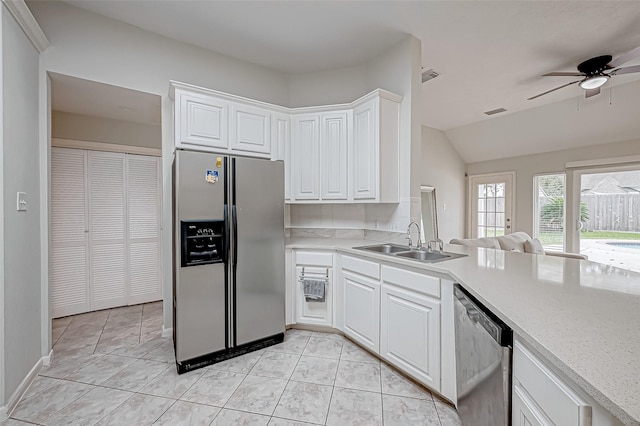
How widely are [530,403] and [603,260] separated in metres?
5.78

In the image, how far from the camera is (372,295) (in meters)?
2.32

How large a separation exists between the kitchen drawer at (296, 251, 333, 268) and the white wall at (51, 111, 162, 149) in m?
2.54

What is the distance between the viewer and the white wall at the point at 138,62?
230 centimetres

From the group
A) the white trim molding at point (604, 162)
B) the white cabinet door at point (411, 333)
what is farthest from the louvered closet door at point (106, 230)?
the white trim molding at point (604, 162)

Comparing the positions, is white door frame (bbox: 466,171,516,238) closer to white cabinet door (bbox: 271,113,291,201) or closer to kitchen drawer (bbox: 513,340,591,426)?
white cabinet door (bbox: 271,113,291,201)

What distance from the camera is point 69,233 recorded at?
3264 millimetres

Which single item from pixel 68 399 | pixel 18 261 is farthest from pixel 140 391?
pixel 18 261

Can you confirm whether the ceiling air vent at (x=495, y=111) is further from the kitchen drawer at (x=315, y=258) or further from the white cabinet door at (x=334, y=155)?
the kitchen drawer at (x=315, y=258)

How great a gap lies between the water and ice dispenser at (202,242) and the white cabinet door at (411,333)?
1356 mm

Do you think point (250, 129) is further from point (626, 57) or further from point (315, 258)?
point (626, 57)

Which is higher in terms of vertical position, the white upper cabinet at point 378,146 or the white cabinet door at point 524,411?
the white upper cabinet at point 378,146

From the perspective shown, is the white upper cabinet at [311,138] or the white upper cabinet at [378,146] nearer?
the white upper cabinet at [311,138]

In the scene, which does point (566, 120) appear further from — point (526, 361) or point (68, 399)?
point (68, 399)

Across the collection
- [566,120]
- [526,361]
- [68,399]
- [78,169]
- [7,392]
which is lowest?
[68,399]
